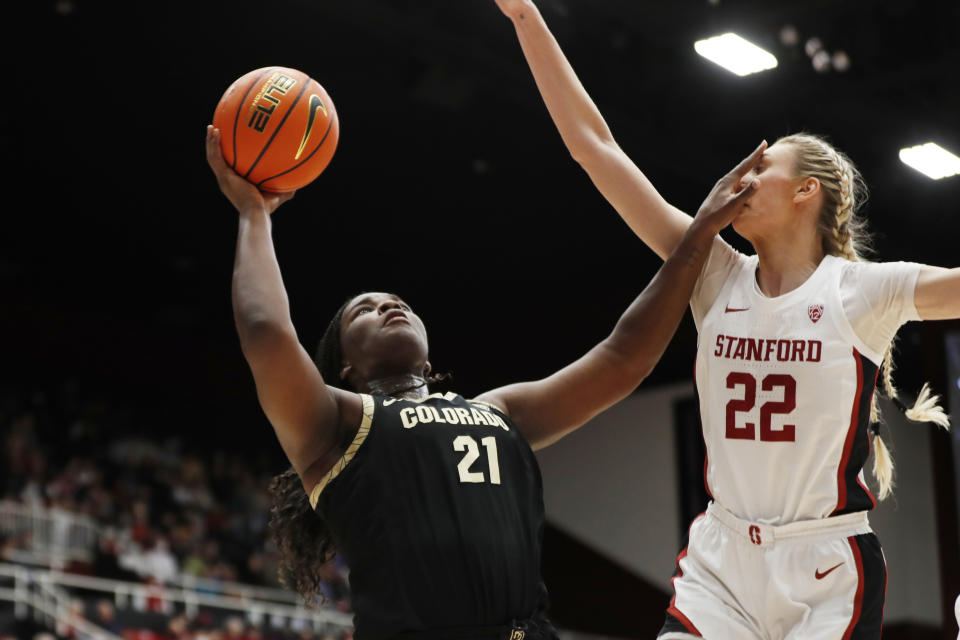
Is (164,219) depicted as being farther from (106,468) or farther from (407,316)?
(407,316)

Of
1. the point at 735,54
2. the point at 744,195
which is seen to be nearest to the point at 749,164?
the point at 744,195

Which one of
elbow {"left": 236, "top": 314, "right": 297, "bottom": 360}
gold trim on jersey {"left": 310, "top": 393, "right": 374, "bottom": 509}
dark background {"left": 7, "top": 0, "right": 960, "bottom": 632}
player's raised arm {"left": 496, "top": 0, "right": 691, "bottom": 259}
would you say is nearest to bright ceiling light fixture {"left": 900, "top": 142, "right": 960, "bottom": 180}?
dark background {"left": 7, "top": 0, "right": 960, "bottom": 632}

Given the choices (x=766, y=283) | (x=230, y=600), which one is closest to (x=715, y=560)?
(x=766, y=283)

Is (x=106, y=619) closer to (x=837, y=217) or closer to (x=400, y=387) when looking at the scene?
(x=400, y=387)

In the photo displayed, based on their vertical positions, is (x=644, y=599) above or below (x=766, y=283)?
A: below

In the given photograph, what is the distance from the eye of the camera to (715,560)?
283 centimetres

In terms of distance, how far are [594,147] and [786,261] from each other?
65 cm

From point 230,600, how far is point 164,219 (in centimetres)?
430

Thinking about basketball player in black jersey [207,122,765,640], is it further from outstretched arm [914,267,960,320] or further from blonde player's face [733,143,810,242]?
outstretched arm [914,267,960,320]

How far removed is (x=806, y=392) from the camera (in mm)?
2793

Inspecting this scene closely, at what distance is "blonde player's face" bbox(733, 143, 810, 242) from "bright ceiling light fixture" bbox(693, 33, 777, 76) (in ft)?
18.1

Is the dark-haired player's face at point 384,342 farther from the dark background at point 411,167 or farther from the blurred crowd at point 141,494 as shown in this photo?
the blurred crowd at point 141,494

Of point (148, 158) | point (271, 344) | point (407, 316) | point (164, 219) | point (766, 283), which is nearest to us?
point (271, 344)

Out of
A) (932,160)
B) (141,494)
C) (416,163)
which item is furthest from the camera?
(141,494)
